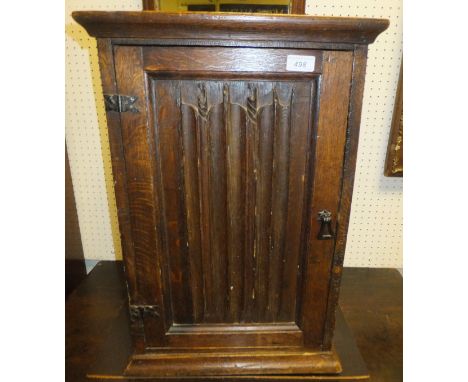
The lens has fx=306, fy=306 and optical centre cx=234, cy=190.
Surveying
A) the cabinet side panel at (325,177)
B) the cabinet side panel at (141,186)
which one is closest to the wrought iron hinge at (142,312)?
the cabinet side panel at (141,186)

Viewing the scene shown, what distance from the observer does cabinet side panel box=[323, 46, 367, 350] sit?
76 centimetres

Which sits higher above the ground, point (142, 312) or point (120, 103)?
point (120, 103)

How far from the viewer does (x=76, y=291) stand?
4.50 feet

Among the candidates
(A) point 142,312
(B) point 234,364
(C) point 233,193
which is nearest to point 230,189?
(C) point 233,193

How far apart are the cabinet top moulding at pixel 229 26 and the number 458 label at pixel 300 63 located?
0.04m

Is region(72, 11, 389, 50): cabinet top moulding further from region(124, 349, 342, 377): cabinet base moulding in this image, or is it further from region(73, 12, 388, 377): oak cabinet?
region(124, 349, 342, 377): cabinet base moulding

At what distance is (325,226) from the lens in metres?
0.87

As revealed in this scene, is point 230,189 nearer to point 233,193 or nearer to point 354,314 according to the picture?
point 233,193

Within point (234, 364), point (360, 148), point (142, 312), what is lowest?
point (234, 364)

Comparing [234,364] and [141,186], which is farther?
[234,364]

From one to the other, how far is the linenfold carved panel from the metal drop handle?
5 centimetres

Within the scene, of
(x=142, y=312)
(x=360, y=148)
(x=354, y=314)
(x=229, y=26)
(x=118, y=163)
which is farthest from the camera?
(x=360, y=148)

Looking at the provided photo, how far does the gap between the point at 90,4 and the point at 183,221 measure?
38.8 inches

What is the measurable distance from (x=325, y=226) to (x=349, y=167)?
0.58 ft
